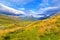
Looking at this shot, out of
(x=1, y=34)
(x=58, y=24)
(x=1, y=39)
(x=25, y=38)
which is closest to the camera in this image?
(x=25, y=38)

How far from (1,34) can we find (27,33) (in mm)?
3442

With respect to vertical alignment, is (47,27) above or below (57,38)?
above

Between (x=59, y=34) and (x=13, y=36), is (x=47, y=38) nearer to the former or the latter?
(x=59, y=34)

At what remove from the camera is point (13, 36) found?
16875mm

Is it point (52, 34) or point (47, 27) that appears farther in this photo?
point (47, 27)

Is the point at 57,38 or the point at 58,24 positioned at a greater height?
the point at 58,24

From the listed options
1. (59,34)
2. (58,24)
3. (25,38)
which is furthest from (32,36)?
(58,24)

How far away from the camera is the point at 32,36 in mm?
16453

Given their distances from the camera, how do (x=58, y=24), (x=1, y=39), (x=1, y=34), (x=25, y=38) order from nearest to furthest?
1. (x=25, y=38)
2. (x=1, y=39)
3. (x=1, y=34)
4. (x=58, y=24)

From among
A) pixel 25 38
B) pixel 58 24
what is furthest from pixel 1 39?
→ pixel 58 24

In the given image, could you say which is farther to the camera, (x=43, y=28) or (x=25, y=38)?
(x=43, y=28)

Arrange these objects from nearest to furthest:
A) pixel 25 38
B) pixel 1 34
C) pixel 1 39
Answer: pixel 25 38
pixel 1 39
pixel 1 34

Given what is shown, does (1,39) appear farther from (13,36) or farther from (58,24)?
(58,24)

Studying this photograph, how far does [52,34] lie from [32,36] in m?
2.48
